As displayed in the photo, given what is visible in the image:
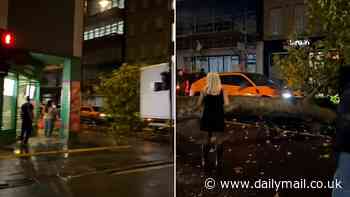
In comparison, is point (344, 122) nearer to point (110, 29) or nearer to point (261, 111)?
point (261, 111)

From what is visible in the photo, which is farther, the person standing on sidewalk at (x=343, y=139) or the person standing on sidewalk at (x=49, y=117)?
the person standing on sidewalk at (x=49, y=117)

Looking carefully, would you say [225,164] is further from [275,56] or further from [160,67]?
[160,67]

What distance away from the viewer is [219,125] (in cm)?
272

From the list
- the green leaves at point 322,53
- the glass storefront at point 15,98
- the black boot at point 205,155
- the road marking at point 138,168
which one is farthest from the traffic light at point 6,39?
the glass storefront at point 15,98

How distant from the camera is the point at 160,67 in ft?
11.6

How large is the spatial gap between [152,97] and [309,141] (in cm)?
135

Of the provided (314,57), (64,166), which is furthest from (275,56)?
(64,166)

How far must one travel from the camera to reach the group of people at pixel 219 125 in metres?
2.55

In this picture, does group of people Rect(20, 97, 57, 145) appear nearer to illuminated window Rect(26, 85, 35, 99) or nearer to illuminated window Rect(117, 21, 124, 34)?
illuminated window Rect(26, 85, 35, 99)

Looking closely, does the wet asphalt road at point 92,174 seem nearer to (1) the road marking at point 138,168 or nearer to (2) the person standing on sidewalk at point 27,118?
(1) the road marking at point 138,168

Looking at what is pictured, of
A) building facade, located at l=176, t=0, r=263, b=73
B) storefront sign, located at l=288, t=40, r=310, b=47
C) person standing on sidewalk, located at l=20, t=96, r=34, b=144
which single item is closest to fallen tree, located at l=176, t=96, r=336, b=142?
building facade, located at l=176, t=0, r=263, b=73

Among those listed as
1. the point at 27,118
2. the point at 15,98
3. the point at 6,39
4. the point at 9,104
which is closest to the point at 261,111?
the point at 6,39

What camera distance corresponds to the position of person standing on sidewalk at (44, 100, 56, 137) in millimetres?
10461

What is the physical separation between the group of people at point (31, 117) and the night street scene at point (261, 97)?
7.86m
